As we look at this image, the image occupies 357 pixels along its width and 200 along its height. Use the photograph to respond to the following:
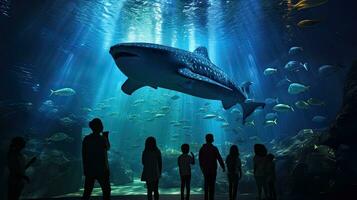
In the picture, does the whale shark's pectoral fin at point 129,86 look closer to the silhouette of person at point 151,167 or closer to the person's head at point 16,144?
the silhouette of person at point 151,167

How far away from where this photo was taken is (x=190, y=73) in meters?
5.96

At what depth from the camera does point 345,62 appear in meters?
20.0

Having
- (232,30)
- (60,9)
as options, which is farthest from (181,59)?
(232,30)

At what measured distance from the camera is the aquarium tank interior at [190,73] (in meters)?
8.23

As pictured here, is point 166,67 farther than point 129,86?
No

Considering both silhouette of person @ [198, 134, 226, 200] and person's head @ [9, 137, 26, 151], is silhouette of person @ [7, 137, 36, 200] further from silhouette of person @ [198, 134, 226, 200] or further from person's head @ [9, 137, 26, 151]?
silhouette of person @ [198, 134, 226, 200]

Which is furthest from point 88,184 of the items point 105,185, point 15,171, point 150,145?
point 15,171

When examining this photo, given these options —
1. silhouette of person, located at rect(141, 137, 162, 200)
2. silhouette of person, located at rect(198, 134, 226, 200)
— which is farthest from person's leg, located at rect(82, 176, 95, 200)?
silhouette of person, located at rect(198, 134, 226, 200)

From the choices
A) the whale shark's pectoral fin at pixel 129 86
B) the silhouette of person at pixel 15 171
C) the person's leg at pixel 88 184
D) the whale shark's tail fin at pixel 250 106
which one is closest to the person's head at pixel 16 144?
the silhouette of person at pixel 15 171

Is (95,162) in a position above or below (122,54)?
below

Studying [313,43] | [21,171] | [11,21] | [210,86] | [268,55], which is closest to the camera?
[21,171]

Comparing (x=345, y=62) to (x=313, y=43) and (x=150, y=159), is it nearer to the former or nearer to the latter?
(x=313, y=43)

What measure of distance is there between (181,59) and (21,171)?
412cm

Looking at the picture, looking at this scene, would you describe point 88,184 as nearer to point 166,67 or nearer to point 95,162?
point 95,162
